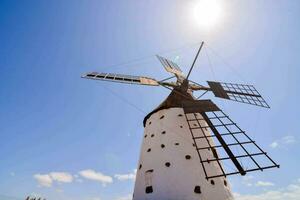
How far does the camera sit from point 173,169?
362 inches

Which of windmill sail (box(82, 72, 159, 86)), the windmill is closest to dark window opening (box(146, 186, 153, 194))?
the windmill

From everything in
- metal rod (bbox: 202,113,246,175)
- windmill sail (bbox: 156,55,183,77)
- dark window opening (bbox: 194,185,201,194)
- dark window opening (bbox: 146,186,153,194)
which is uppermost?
windmill sail (bbox: 156,55,183,77)

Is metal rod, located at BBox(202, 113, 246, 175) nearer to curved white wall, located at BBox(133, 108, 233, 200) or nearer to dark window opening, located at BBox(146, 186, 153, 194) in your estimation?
curved white wall, located at BBox(133, 108, 233, 200)

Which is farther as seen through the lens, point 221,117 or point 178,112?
point 178,112

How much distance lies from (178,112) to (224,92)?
211 inches

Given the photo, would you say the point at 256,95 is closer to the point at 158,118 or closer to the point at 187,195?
the point at 158,118

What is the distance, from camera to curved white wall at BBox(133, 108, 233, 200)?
863 cm

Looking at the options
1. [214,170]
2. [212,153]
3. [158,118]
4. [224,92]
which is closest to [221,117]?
[212,153]

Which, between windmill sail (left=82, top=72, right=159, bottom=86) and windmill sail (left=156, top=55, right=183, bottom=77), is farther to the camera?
windmill sail (left=156, top=55, right=183, bottom=77)

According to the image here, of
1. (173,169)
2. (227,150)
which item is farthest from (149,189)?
(227,150)

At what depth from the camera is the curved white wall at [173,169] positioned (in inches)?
340

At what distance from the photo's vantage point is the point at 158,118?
12.2m

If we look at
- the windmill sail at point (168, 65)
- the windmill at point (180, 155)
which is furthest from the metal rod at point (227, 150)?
the windmill sail at point (168, 65)

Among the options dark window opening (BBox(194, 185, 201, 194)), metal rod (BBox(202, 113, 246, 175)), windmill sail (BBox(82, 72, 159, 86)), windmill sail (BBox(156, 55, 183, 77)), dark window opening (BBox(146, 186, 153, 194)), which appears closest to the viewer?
metal rod (BBox(202, 113, 246, 175))
